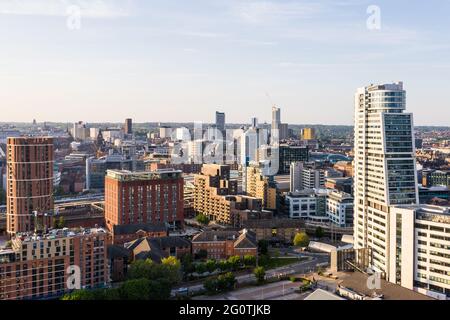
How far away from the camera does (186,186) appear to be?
28188 millimetres

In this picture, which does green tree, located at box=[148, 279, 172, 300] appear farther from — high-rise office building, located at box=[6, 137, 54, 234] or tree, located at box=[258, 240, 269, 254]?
high-rise office building, located at box=[6, 137, 54, 234]

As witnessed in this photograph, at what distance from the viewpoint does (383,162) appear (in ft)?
44.3

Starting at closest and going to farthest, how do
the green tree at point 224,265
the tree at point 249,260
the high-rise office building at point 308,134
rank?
the green tree at point 224,265, the tree at point 249,260, the high-rise office building at point 308,134

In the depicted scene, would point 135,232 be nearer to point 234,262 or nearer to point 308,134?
point 234,262

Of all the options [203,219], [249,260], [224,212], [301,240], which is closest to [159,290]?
[249,260]

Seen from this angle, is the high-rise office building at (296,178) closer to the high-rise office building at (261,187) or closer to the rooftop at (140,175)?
the high-rise office building at (261,187)

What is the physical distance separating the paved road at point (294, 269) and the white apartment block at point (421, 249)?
9.96 ft

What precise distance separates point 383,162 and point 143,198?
9.69 meters

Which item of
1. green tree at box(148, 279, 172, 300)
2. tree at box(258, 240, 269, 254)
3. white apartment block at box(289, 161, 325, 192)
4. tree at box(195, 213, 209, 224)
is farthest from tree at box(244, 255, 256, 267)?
white apartment block at box(289, 161, 325, 192)

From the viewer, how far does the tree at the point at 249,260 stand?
1502 cm

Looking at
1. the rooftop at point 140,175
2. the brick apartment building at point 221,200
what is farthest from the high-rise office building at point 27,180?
the brick apartment building at point 221,200

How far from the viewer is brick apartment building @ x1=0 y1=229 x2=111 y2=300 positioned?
36.4 feet
